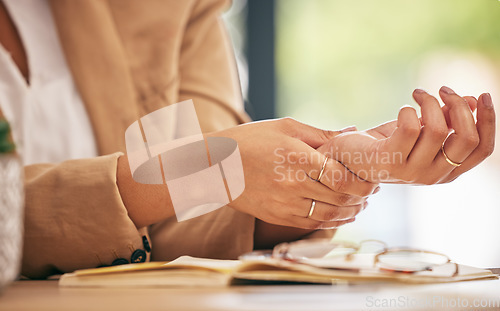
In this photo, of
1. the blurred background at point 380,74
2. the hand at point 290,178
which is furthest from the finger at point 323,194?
the blurred background at point 380,74

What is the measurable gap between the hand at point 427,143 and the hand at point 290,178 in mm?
28

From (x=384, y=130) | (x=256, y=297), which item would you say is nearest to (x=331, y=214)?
(x=384, y=130)

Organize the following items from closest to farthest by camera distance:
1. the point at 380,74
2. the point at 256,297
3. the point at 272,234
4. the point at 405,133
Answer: the point at 256,297 < the point at 405,133 < the point at 272,234 < the point at 380,74

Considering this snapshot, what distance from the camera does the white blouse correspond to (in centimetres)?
69

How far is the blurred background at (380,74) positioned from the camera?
5.69ft

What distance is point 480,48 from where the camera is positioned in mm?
1735

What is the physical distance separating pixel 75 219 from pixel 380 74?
1602mm

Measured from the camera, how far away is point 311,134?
521mm

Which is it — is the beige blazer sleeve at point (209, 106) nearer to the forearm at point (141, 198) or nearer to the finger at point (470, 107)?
the forearm at point (141, 198)

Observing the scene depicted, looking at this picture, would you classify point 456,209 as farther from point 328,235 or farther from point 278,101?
point 328,235

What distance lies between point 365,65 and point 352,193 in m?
1.47

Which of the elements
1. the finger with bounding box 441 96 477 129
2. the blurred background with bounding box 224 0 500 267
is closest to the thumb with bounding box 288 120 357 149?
the finger with bounding box 441 96 477 129

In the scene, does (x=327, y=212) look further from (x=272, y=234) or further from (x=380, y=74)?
(x=380, y=74)

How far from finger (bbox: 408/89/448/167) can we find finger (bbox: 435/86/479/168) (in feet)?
0.05
